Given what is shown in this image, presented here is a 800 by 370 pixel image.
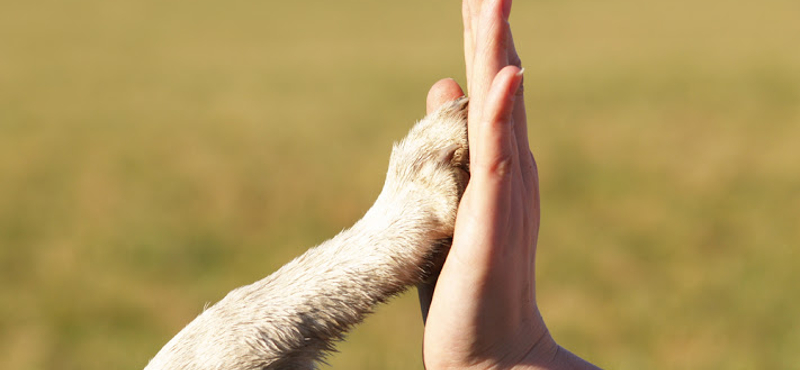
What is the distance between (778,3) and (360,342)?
34537 mm

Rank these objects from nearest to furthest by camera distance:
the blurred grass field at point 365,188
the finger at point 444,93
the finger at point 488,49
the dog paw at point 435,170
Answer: the finger at point 488,49
the dog paw at point 435,170
the finger at point 444,93
the blurred grass field at point 365,188

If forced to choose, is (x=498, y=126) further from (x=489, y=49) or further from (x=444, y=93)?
(x=444, y=93)

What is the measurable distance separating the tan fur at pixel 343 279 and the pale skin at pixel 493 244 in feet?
0.44

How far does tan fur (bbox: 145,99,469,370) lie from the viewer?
242 centimetres

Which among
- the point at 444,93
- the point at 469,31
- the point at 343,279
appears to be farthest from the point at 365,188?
the point at 343,279

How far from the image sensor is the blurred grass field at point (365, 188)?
7.57 m

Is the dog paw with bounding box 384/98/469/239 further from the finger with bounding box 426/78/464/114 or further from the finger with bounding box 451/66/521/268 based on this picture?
the finger with bounding box 451/66/521/268

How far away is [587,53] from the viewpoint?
85.8ft

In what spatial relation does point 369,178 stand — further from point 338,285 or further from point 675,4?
point 675,4

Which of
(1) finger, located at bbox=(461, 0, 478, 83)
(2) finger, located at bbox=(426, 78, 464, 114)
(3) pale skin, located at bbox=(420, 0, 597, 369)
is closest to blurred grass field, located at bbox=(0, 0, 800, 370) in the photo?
(2) finger, located at bbox=(426, 78, 464, 114)

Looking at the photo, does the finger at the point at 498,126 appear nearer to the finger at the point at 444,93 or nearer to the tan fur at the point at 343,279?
the tan fur at the point at 343,279

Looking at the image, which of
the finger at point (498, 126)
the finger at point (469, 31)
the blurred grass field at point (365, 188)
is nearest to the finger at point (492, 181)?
the finger at point (498, 126)

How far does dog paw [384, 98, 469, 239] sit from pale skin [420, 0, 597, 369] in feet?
0.40

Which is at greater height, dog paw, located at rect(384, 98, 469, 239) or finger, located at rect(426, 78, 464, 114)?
finger, located at rect(426, 78, 464, 114)
